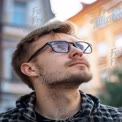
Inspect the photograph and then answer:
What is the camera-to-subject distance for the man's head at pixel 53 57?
3.40ft

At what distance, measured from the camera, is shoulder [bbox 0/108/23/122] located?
1062 millimetres

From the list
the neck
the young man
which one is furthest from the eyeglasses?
the neck

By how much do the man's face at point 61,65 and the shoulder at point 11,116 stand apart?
0.11m

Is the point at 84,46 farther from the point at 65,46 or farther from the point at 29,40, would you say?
the point at 29,40

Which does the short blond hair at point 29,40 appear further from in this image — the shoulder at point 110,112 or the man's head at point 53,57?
the shoulder at point 110,112

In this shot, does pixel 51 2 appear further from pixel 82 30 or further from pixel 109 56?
pixel 109 56

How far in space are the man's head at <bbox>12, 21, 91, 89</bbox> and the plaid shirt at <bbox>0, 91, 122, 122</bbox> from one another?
7 cm

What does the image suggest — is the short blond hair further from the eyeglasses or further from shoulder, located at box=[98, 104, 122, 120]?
shoulder, located at box=[98, 104, 122, 120]

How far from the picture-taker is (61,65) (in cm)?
105

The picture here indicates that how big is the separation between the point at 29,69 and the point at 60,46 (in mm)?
120

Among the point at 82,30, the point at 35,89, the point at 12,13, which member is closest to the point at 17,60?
the point at 35,89

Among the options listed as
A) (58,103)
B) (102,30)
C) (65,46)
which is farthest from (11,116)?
(102,30)

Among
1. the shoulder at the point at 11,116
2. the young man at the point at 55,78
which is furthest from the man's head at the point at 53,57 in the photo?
the shoulder at the point at 11,116

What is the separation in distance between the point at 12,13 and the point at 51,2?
287 cm
